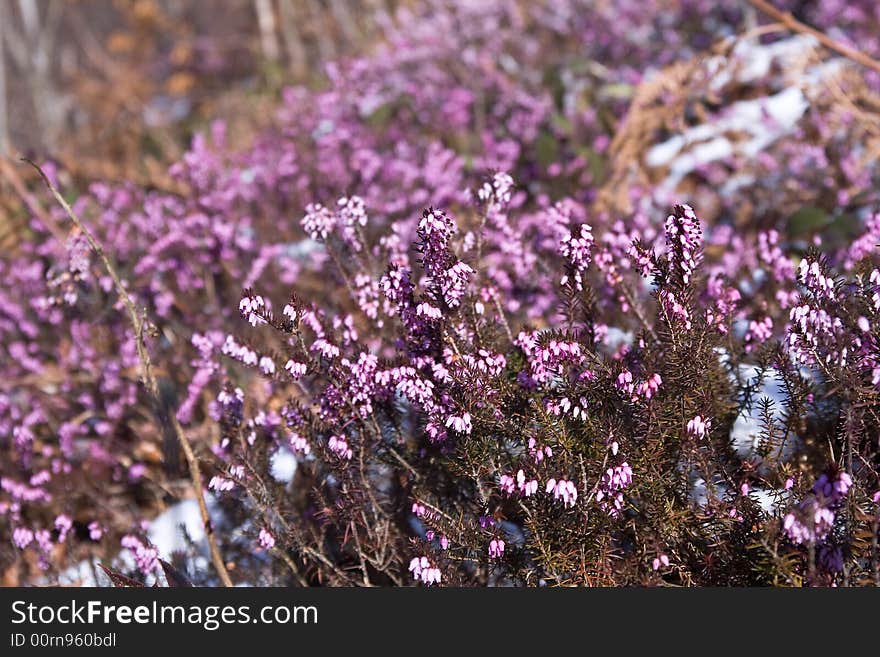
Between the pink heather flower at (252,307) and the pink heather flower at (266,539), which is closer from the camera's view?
the pink heather flower at (252,307)

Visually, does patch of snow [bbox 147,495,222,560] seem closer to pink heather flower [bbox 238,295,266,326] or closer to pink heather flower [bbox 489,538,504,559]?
pink heather flower [bbox 238,295,266,326]

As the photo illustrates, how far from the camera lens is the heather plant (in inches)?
87.0

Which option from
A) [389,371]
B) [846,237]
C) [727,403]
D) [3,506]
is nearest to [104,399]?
[3,506]

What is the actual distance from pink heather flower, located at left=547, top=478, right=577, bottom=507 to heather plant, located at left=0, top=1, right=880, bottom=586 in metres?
0.02

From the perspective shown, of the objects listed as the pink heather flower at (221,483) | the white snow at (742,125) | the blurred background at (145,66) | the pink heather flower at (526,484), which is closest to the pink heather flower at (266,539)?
the pink heather flower at (221,483)

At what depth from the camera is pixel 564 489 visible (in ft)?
6.64

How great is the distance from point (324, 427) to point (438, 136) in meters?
4.13

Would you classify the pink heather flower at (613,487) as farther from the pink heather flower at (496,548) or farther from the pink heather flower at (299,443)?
the pink heather flower at (299,443)

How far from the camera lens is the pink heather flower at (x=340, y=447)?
7.86 feet

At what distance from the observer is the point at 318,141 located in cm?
564

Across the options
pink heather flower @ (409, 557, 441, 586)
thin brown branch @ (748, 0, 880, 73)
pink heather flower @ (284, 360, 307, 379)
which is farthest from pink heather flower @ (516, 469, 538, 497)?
thin brown branch @ (748, 0, 880, 73)

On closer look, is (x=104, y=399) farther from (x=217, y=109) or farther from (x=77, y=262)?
(x=217, y=109)

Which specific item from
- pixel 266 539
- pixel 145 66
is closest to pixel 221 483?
pixel 266 539

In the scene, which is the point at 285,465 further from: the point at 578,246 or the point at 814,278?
the point at 814,278
